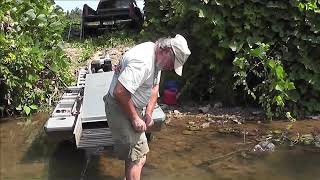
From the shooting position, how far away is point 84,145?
653 centimetres

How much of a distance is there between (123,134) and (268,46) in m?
4.81

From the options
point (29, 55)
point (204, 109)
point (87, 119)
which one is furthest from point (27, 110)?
point (204, 109)

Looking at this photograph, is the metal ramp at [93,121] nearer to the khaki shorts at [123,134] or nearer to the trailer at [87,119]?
the trailer at [87,119]

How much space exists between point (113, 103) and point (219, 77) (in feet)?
17.2

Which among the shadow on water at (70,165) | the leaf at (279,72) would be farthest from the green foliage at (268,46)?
the shadow on water at (70,165)

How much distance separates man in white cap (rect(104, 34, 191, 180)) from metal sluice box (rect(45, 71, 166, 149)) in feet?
4.57

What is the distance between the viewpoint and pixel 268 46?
9000 mm

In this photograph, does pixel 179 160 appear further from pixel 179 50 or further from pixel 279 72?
pixel 179 50

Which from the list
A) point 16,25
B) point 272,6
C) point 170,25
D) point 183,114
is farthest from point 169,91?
point 16,25

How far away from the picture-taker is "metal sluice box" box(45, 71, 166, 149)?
6625 mm

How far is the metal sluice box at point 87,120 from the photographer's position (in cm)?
662

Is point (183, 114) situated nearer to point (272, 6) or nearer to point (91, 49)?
point (272, 6)

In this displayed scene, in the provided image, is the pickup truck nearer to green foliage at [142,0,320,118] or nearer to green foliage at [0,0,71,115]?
green foliage at [0,0,71,115]

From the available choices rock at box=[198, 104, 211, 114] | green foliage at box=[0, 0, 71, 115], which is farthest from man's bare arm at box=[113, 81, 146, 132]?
green foliage at box=[0, 0, 71, 115]
